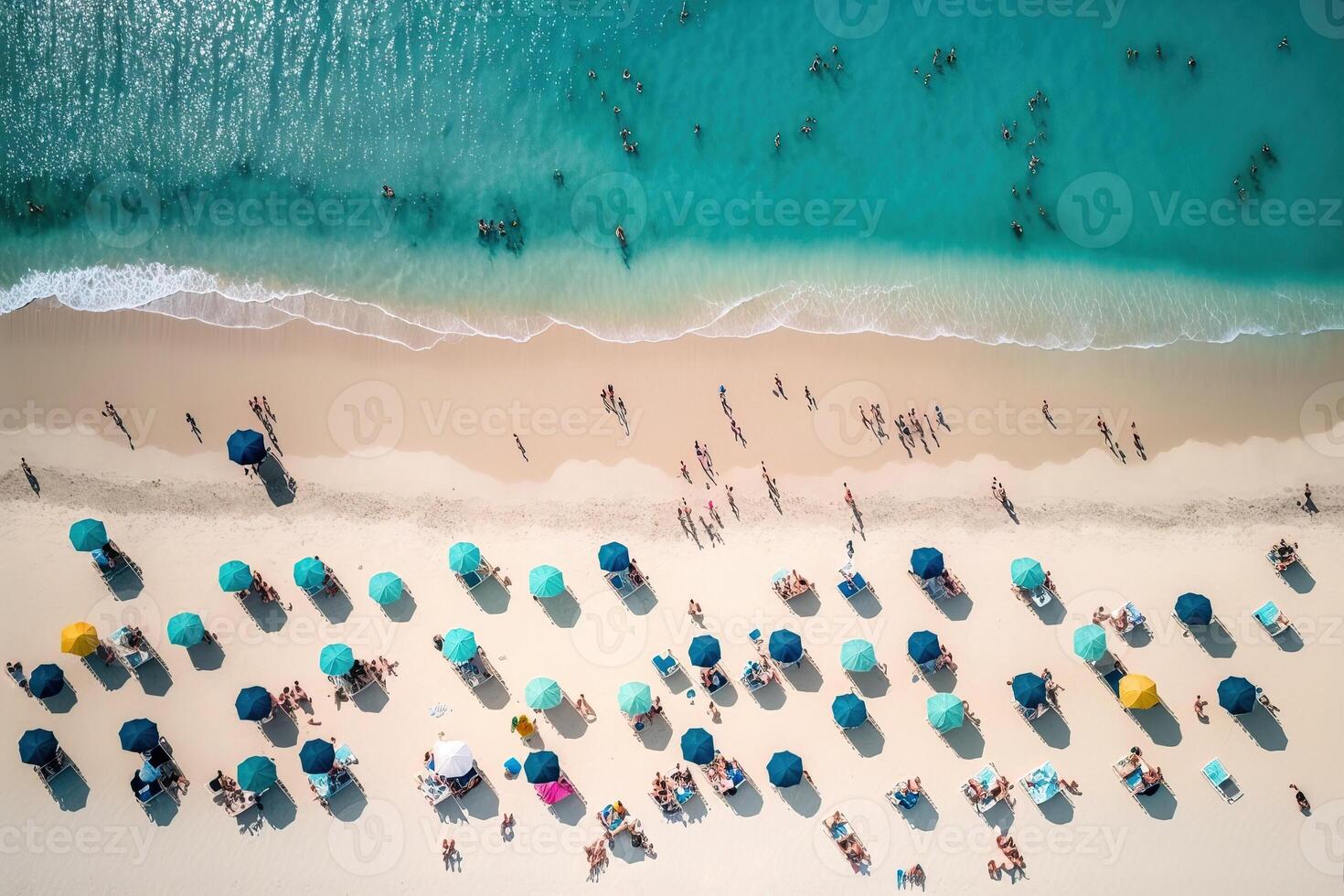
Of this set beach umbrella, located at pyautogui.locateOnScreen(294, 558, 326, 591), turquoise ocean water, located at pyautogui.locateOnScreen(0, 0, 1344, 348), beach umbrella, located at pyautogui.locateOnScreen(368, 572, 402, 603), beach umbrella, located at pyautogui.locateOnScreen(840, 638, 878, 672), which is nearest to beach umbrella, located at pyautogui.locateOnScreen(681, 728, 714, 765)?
beach umbrella, located at pyautogui.locateOnScreen(840, 638, 878, 672)

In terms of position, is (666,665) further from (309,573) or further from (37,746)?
(37,746)

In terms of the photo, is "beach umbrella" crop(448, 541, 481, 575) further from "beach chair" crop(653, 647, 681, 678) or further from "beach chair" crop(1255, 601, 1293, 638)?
"beach chair" crop(1255, 601, 1293, 638)

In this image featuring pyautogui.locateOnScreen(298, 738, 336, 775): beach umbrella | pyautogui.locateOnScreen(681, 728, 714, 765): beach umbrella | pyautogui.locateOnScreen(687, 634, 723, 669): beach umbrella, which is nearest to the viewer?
pyautogui.locateOnScreen(681, 728, 714, 765): beach umbrella

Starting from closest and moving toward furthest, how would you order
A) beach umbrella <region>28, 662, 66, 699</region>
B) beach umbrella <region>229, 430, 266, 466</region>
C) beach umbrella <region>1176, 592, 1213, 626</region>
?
beach umbrella <region>1176, 592, 1213, 626</region>
beach umbrella <region>28, 662, 66, 699</region>
beach umbrella <region>229, 430, 266, 466</region>

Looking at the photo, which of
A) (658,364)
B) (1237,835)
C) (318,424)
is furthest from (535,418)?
(1237,835)

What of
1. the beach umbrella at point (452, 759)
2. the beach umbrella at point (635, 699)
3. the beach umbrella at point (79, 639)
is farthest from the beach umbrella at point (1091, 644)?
the beach umbrella at point (79, 639)

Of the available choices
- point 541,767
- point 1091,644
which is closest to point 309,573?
point 541,767

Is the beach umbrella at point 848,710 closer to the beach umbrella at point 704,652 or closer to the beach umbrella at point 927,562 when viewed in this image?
the beach umbrella at point 704,652
